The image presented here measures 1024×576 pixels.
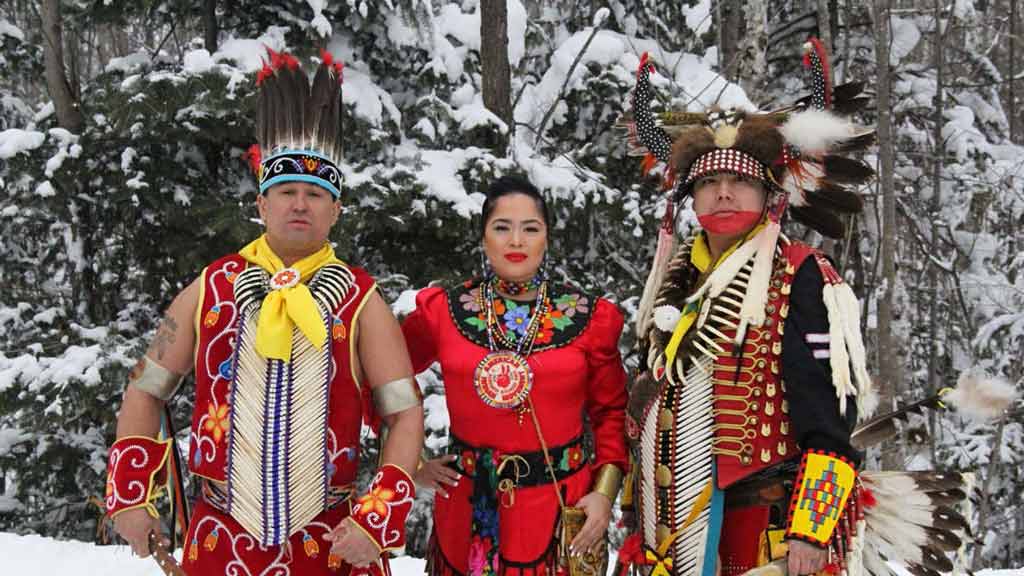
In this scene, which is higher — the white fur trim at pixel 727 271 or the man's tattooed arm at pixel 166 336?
the white fur trim at pixel 727 271

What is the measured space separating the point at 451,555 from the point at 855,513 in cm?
129

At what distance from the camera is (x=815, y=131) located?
8.23 feet

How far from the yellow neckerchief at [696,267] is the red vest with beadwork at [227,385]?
38.2 inches

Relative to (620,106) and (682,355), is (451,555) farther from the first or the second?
(620,106)

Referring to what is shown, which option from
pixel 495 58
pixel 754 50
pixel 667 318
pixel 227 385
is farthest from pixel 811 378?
pixel 495 58

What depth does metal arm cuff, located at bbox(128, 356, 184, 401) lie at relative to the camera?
252 cm

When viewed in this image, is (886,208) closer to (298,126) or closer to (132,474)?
(298,126)

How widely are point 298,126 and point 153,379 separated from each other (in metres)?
0.91

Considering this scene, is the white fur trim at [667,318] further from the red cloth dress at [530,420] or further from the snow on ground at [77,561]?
the snow on ground at [77,561]

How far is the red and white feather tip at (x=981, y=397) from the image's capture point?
2.59 metres

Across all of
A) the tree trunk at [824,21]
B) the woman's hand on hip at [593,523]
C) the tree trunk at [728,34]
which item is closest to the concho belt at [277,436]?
the woman's hand on hip at [593,523]

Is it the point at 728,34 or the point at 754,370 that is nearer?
the point at 754,370

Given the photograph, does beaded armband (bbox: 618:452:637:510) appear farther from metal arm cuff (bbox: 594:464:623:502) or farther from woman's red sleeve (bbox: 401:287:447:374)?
woman's red sleeve (bbox: 401:287:447:374)

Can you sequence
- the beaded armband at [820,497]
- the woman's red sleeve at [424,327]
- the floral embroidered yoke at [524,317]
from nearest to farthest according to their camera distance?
the beaded armband at [820,497] < the floral embroidered yoke at [524,317] < the woman's red sleeve at [424,327]
